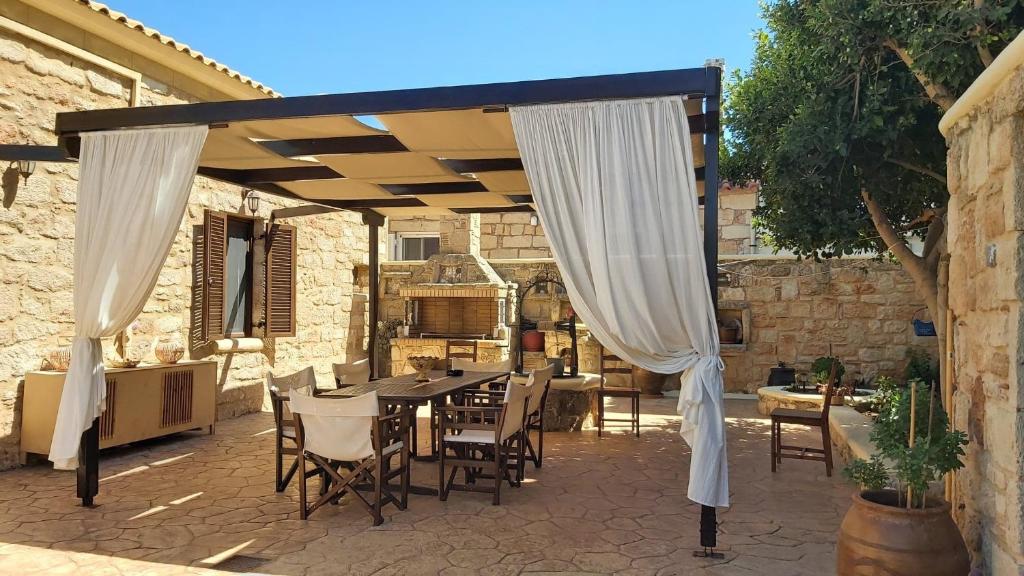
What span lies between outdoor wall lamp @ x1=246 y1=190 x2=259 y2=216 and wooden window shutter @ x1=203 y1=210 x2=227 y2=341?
0.37 meters

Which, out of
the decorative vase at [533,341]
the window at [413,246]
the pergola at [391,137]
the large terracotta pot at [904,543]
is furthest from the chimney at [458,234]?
the large terracotta pot at [904,543]

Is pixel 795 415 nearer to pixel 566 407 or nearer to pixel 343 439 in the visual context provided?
pixel 566 407

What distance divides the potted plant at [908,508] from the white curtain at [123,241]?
3.80 m

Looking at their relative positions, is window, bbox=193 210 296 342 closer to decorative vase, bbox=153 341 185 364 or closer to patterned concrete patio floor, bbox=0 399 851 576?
decorative vase, bbox=153 341 185 364

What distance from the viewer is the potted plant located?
267 centimetres

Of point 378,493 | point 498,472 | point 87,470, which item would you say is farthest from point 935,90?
point 87,470

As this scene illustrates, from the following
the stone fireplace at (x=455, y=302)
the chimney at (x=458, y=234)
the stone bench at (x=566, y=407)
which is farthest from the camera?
the chimney at (x=458, y=234)

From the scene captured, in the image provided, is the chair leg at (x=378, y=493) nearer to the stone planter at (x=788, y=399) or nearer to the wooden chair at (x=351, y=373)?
the wooden chair at (x=351, y=373)

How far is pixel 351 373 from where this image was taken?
5.96 m

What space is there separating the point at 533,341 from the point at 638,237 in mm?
5489

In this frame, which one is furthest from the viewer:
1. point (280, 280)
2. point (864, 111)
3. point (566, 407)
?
point (280, 280)

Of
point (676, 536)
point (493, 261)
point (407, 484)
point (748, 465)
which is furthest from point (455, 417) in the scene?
point (493, 261)

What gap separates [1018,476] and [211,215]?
6.56 meters

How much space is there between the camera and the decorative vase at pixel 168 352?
6.23m
